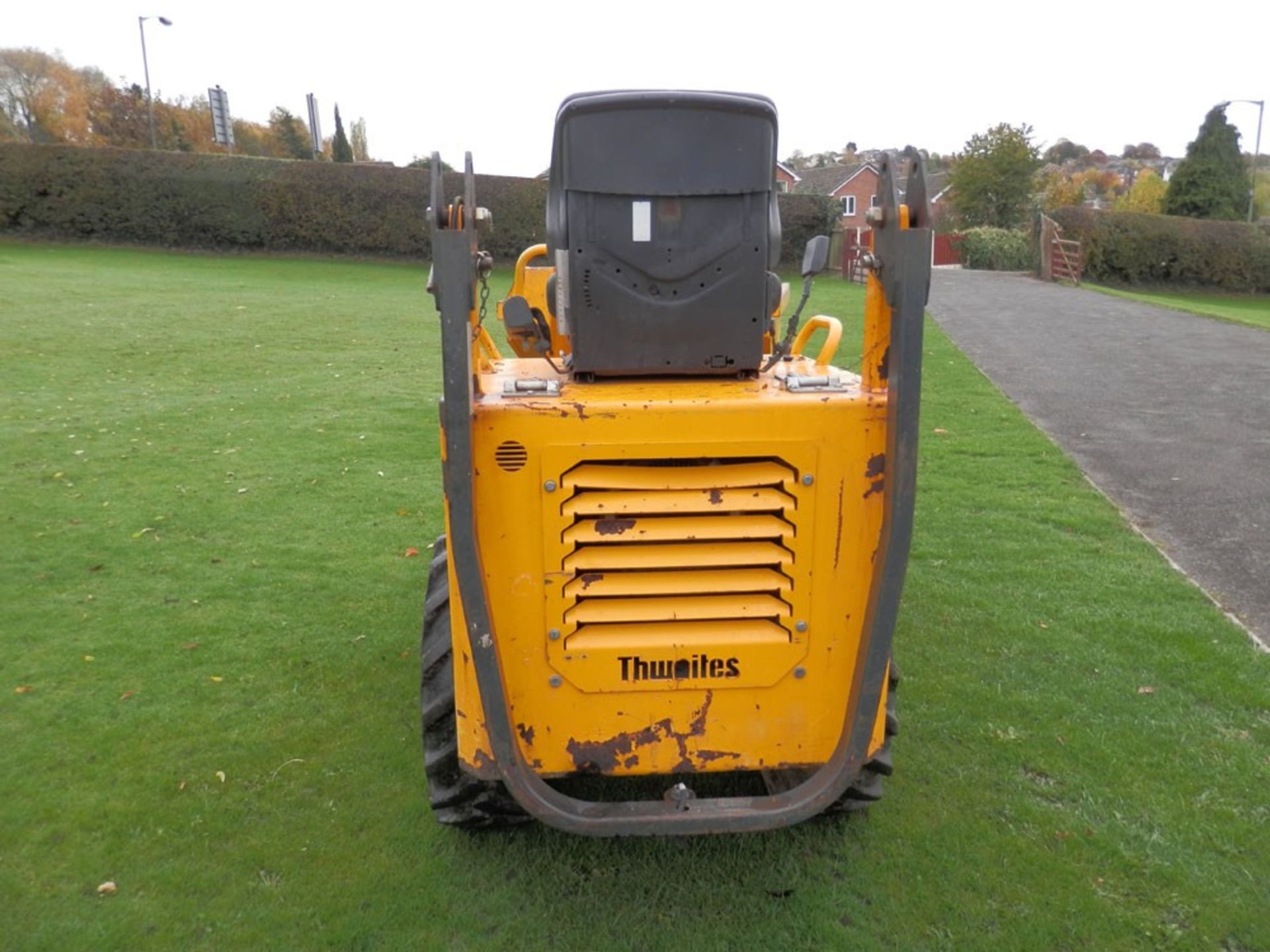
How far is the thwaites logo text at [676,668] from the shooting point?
307 centimetres

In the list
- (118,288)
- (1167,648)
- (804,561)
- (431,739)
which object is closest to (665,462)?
(804,561)

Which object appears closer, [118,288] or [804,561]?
[804,561]

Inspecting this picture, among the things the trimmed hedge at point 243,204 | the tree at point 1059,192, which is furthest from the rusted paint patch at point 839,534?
the tree at point 1059,192

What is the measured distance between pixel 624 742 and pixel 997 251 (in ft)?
114

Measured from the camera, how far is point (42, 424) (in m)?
9.45

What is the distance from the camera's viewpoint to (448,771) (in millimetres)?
3395

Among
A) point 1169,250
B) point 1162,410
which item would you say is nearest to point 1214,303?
point 1169,250

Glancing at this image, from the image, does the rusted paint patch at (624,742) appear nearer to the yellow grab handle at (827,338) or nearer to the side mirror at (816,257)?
the yellow grab handle at (827,338)

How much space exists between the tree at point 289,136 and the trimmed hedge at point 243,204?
32.7m

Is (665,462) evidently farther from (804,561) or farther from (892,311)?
(892,311)

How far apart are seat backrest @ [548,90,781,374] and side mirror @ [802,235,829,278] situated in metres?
0.15

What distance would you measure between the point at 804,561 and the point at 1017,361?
12.3 m

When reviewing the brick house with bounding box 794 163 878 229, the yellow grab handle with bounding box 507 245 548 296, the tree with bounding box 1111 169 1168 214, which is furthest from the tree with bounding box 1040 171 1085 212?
the yellow grab handle with bounding box 507 245 548 296

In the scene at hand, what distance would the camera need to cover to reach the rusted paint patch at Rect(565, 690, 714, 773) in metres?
Answer: 3.14
